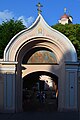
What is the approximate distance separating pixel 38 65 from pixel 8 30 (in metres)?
13.2

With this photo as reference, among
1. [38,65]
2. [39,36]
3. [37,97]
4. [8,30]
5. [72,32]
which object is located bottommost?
[37,97]

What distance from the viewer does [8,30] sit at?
4303cm

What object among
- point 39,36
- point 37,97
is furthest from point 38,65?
point 37,97

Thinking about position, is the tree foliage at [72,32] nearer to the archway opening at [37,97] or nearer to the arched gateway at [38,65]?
the archway opening at [37,97]

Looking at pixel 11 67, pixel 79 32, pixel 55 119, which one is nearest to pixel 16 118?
pixel 55 119

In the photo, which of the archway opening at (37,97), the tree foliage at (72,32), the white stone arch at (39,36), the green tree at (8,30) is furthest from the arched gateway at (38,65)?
the tree foliage at (72,32)

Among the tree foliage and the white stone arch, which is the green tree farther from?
the white stone arch

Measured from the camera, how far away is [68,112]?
29.4 metres

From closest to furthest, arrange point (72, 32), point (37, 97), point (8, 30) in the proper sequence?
point (8, 30)
point (72, 32)
point (37, 97)

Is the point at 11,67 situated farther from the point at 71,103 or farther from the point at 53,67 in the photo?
the point at 71,103

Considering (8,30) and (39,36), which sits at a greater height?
(8,30)

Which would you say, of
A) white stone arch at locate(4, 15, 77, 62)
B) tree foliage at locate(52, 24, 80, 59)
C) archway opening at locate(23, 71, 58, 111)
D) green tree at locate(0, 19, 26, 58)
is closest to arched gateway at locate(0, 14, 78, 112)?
white stone arch at locate(4, 15, 77, 62)

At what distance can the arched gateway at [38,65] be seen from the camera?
2936 cm

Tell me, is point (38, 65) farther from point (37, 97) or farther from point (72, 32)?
point (37, 97)
